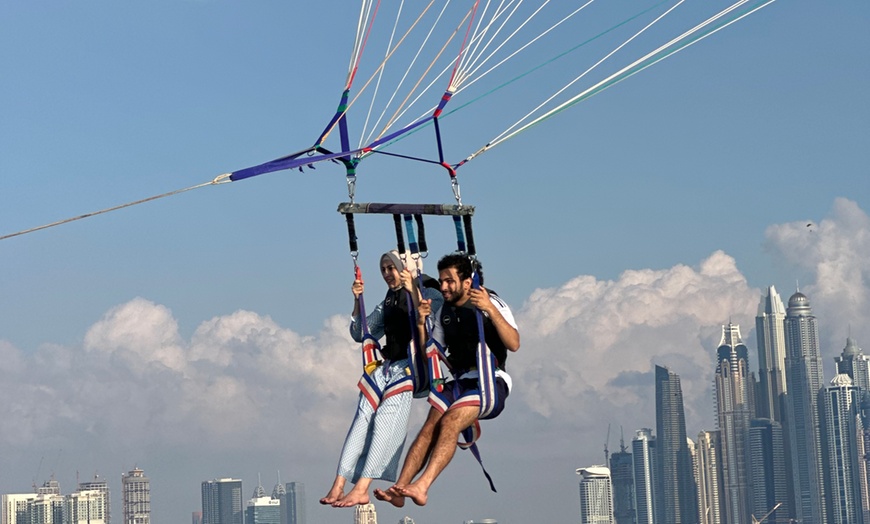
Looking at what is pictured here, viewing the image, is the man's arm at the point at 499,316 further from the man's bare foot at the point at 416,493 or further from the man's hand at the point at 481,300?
the man's bare foot at the point at 416,493

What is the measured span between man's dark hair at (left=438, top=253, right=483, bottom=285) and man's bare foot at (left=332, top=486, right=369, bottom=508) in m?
1.57

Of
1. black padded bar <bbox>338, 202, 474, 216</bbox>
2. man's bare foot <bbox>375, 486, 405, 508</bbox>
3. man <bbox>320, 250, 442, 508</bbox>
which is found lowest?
man's bare foot <bbox>375, 486, 405, 508</bbox>

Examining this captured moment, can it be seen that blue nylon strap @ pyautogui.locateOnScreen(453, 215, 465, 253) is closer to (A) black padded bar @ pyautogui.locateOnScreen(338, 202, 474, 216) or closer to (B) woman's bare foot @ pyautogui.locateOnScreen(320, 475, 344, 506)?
(A) black padded bar @ pyautogui.locateOnScreen(338, 202, 474, 216)

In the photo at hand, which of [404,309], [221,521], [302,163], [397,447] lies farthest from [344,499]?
[221,521]

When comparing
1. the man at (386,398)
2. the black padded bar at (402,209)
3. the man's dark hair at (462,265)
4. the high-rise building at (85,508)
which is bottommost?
the man at (386,398)

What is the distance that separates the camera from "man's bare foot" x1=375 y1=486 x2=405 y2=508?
10648 millimetres

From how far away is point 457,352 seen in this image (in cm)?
1134

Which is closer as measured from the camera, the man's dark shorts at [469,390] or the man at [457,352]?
the man at [457,352]

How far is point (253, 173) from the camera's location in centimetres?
952

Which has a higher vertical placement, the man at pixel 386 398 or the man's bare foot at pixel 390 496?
the man at pixel 386 398

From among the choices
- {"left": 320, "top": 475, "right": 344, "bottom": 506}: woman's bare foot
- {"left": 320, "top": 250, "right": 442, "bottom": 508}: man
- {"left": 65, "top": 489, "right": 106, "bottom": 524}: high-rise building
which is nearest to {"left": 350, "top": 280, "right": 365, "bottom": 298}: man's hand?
{"left": 320, "top": 250, "right": 442, "bottom": 508}: man

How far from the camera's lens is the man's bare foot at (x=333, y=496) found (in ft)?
36.3

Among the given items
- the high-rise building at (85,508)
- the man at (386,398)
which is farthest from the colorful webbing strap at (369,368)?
the high-rise building at (85,508)

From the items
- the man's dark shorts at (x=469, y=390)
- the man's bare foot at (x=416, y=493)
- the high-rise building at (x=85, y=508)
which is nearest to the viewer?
the man's bare foot at (x=416, y=493)
